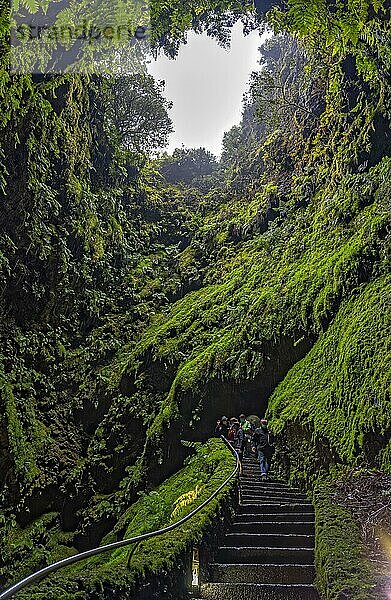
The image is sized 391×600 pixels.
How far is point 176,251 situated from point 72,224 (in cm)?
441

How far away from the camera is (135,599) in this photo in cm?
364

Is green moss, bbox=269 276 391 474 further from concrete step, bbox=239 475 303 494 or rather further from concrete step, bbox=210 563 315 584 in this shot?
concrete step, bbox=210 563 315 584

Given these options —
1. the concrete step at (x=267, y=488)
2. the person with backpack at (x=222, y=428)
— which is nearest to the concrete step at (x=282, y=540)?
the concrete step at (x=267, y=488)

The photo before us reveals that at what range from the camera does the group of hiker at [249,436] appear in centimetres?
824

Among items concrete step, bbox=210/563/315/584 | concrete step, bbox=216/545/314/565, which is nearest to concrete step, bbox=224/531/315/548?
concrete step, bbox=216/545/314/565

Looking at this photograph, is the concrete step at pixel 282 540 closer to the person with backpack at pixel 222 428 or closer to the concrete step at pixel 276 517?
the concrete step at pixel 276 517

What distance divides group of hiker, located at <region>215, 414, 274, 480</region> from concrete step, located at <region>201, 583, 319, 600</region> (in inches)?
134

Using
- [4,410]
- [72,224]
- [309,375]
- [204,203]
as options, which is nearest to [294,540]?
[309,375]

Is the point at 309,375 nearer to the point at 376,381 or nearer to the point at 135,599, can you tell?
the point at 376,381

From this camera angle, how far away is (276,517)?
18.9 ft

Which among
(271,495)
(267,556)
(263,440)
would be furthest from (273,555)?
(263,440)

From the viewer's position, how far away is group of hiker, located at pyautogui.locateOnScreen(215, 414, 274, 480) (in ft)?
27.0

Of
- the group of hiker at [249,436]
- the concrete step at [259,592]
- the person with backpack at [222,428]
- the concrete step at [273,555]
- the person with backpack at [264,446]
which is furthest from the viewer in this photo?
the person with backpack at [222,428]

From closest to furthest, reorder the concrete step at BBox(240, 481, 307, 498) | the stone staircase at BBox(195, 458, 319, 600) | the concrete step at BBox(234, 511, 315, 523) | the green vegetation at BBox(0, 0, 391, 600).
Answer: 1. the stone staircase at BBox(195, 458, 319, 600)
2. the concrete step at BBox(234, 511, 315, 523)
3. the concrete step at BBox(240, 481, 307, 498)
4. the green vegetation at BBox(0, 0, 391, 600)
